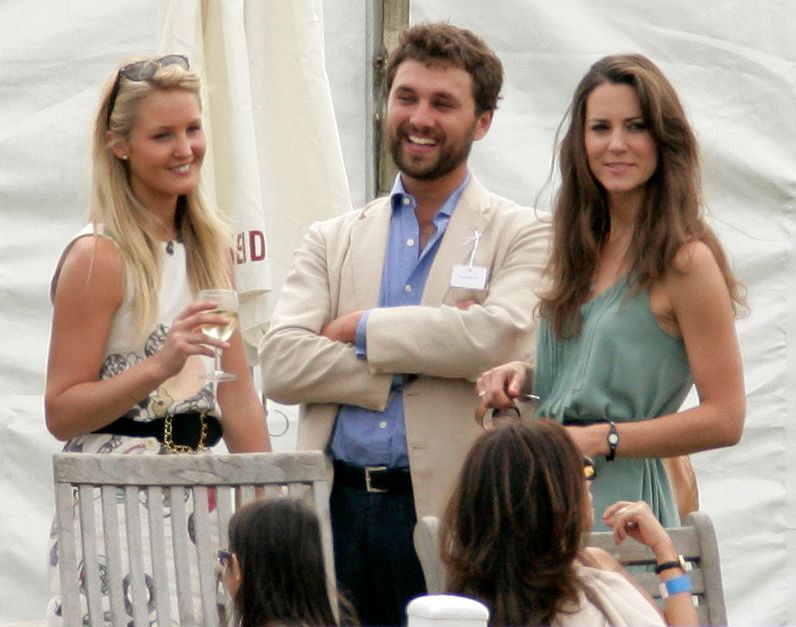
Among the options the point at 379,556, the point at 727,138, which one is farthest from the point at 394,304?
the point at 727,138

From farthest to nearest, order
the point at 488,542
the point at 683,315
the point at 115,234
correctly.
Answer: the point at 115,234 < the point at 683,315 < the point at 488,542

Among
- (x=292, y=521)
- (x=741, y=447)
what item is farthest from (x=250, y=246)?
(x=741, y=447)

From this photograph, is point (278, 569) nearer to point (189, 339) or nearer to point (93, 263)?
point (189, 339)

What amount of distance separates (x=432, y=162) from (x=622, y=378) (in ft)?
2.46

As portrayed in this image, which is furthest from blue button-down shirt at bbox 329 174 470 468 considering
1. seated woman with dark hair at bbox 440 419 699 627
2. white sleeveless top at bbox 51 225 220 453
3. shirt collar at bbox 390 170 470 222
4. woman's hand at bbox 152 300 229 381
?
seated woman with dark hair at bbox 440 419 699 627

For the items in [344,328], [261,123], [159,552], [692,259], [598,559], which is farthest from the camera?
[261,123]

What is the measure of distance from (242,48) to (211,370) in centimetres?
107

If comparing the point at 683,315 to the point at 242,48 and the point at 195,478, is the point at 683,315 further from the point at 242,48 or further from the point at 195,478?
the point at 242,48

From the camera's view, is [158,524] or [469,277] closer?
[158,524]

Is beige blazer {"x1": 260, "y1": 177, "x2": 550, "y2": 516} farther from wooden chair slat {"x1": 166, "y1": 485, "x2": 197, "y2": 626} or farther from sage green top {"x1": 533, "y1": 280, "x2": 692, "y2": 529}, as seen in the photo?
wooden chair slat {"x1": 166, "y1": 485, "x2": 197, "y2": 626}

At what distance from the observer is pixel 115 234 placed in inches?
134

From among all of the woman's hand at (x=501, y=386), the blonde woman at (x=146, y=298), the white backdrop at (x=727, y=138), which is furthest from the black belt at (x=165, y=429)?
the white backdrop at (x=727, y=138)

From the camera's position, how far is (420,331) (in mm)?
3551

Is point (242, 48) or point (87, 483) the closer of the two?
point (87, 483)
